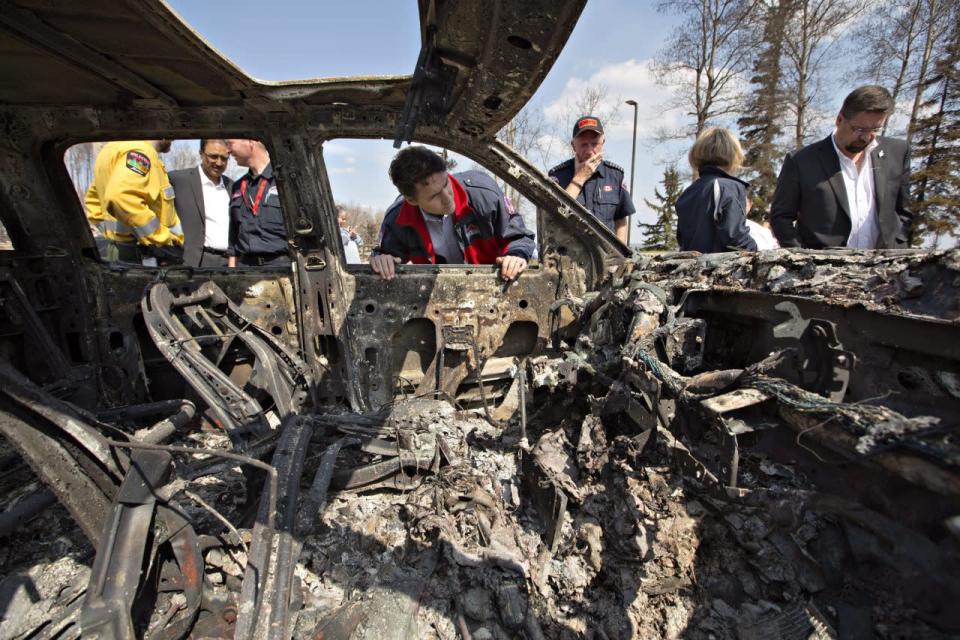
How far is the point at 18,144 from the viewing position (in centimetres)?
255

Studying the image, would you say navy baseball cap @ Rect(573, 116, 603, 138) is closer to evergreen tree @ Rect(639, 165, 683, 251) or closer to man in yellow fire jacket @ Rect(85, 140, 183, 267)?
man in yellow fire jacket @ Rect(85, 140, 183, 267)

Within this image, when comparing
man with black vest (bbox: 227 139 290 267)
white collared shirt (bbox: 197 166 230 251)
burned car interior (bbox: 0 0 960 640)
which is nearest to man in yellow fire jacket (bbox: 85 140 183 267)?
white collared shirt (bbox: 197 166 230 251)

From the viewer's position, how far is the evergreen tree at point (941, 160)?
1249 centimetres

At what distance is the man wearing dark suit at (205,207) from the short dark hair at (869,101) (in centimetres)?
490

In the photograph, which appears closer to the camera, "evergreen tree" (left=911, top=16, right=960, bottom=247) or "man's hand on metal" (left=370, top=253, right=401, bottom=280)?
"man's hand on metal" (left=370, top=253, right=401, bottom=280)

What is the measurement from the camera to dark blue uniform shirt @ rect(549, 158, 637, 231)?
432 cm

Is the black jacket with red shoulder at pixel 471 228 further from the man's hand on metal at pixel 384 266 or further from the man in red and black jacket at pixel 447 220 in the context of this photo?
the man's hand on metal at pixel 384 266

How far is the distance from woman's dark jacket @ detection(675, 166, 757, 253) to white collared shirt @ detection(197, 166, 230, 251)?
13.1 ft

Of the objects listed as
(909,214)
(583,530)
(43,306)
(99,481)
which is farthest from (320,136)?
(909,214)

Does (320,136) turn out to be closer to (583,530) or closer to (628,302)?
(628,302)

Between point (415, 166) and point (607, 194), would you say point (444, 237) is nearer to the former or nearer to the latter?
point (415, 166)

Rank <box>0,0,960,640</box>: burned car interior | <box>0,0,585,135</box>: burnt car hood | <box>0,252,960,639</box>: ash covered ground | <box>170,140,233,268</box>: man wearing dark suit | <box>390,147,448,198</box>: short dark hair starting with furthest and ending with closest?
<box>170,140,233,268</box>: man wearing dark suit → <box>390,147,448,198</box>: short dark hair → <box>0,0,585,135</box>: burnt car hood → <box>0,0,960,640</box>: burned car interior → <box>0,252,960,639</box>: ash covered ground

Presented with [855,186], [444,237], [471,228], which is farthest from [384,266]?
[855,186]

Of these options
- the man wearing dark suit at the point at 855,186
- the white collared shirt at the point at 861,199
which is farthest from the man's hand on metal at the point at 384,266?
the white collared shirt at the point at 861,199
